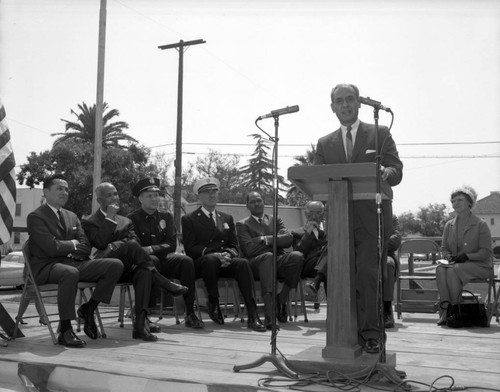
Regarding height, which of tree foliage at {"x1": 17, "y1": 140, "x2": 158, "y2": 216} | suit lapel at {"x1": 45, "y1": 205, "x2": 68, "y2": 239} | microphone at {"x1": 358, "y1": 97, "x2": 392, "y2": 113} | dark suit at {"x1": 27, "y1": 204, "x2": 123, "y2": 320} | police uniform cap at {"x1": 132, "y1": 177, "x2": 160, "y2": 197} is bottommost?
dark suit at {"x1": 27, "y1": 204, "x2": 123, "y2": 320}

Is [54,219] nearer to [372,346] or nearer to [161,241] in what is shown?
[161,241]

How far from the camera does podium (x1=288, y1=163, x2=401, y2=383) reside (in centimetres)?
329

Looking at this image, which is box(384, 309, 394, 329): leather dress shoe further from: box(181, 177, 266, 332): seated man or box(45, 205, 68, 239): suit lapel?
box(45, 205, 68, 239): suit lapel

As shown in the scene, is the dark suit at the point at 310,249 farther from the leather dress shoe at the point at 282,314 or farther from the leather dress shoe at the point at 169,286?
the leather dress shoe at the point at 169,286

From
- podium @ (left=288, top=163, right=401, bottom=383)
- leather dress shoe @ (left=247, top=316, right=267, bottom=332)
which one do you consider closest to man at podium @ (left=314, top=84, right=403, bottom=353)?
podium @ (left=288, top=163, right=401, bottom=383)

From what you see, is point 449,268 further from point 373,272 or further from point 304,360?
point 304,360

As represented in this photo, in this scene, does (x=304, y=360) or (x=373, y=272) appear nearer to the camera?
(x=304, y=360)

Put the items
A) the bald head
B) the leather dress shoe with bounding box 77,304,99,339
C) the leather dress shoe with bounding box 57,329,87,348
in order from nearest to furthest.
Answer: the leather dress shoe with bounding box 57,329,87,348, the leather dress shoe with bounding box 77,304,99,339, the bald head

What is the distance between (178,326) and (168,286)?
2.93 feet

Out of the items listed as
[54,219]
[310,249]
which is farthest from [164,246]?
[310,249]

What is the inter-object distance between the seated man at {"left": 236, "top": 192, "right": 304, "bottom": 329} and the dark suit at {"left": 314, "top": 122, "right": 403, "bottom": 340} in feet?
6.21

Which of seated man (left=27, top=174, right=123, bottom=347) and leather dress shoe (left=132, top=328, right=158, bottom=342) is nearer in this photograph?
seated man (left=27, top=174, right=123, bottom=347)

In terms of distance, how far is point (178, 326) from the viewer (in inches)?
225

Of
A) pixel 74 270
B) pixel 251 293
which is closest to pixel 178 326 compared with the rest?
pixel 251 293
